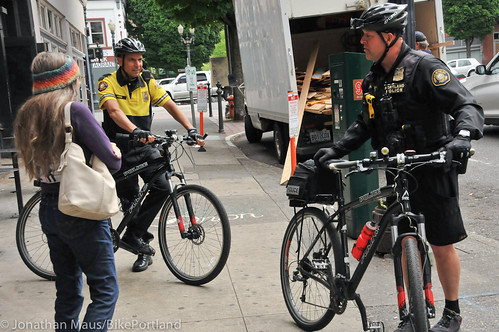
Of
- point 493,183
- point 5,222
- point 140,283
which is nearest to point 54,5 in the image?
point 5,222

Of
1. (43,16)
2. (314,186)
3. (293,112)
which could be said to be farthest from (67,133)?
(43,16)

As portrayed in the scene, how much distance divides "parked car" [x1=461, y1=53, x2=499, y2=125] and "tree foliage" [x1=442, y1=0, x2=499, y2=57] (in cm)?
3686

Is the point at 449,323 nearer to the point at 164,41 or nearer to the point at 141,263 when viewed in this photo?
the point at 141,263

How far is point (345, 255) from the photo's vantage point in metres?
3.61

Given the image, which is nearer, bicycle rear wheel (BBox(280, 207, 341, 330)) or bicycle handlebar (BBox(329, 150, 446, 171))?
bicycle handlebar (BBox(329, 150, 446, 171))

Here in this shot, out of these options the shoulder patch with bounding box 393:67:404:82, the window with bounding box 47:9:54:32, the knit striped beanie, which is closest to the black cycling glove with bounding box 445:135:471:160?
the shoulder patch with bounding box 393:67:404:82

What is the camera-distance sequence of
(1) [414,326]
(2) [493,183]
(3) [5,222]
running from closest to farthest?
1. (1) [414,326]
2. (3) [5,222]
3. (2) [493,183]

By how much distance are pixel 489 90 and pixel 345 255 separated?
32.9 ft

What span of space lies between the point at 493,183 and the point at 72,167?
7.25 meters

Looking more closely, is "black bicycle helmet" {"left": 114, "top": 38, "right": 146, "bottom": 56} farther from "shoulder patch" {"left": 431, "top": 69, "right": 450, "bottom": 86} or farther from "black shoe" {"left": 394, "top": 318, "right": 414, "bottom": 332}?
"black shoe" {"left": 394, "top": 318, "right": 414, "bottom": 332}

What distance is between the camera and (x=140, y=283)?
4984 millimetres

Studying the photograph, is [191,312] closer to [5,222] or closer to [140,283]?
[140,283]

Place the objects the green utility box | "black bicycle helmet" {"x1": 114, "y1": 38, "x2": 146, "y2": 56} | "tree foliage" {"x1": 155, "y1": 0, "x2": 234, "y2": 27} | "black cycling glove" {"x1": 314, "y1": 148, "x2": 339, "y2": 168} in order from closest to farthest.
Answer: "black cycling glove" {"x1": 314, "y1": 148, "x2": 339, "y2": 168}, "black bicycle helmet" {"x1": 114, "y1": 38, "x2": 146, "y2": 56}, the green utility box, "tree foliage" {"x1": 155, "y1": 0, "x2": 234, "y2": 27}

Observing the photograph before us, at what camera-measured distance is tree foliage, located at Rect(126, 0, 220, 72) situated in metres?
52.8
